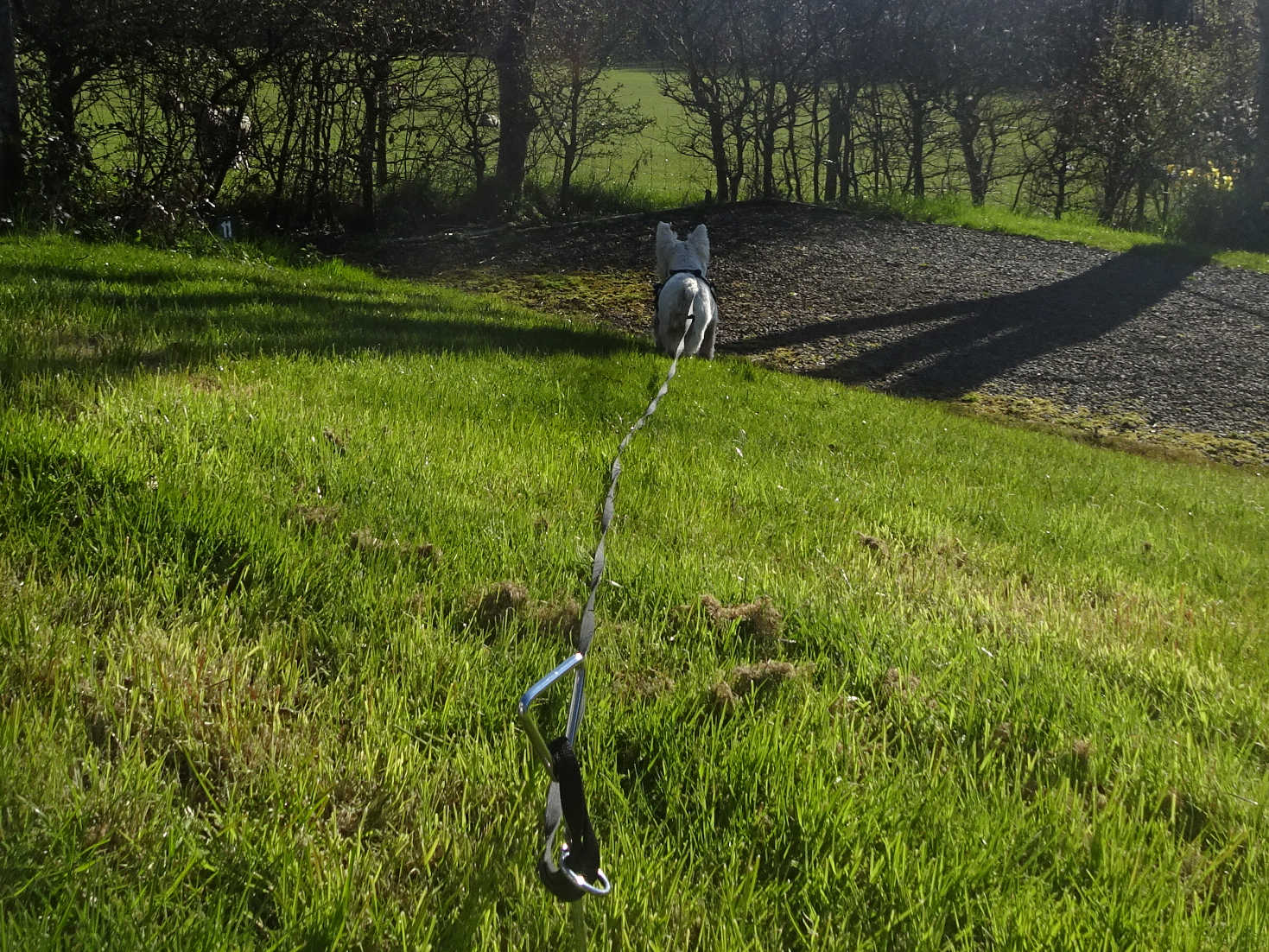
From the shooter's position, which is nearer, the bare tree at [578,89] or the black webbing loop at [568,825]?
the black webbing loop at [568,825]

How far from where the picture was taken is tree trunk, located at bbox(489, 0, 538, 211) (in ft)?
44.7

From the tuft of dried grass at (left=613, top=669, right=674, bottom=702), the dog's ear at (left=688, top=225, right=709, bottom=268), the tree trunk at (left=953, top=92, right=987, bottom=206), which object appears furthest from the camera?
the tree trunk at (left=953, top=92, right=987, bottom=206)

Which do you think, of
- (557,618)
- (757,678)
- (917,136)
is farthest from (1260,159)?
(557,618)

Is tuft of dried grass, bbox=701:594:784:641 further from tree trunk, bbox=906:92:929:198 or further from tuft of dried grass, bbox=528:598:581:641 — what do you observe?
tree trunk, bbox=906:92:929:198

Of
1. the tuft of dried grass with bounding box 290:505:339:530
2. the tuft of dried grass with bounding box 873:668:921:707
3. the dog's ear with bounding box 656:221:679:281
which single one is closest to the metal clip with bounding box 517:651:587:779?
the tuft of dried grass with bounding box 873:668:921:707

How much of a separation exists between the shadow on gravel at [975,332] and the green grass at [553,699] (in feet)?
16.3

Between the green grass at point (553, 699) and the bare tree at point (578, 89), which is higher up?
the bare tree at point (578, 89)

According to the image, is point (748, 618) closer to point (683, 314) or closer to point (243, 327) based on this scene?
point (243, 327)

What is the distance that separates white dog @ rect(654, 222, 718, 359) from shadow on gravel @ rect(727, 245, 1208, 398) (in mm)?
1407

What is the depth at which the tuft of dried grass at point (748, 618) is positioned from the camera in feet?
9.11

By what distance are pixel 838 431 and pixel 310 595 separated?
4525 millimetres

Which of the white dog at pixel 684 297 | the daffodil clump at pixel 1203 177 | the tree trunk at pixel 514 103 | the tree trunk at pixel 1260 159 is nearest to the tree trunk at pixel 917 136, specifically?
the daffodil clump at pixel 1203 177

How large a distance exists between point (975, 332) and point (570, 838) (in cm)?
1061

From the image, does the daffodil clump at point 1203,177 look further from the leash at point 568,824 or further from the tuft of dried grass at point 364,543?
the leash at point 568,824
